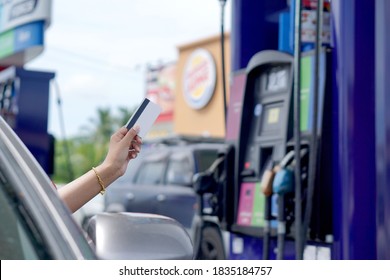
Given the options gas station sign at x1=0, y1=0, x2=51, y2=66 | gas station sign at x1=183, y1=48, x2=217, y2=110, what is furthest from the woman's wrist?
gas station sign at x1=183, y1=48, x2=217, y2=110

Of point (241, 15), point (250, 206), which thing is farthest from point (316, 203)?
point (241, 15)

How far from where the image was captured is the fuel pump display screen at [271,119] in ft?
17.7

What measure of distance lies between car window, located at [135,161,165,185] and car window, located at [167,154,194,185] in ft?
0.86

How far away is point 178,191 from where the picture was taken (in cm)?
1040

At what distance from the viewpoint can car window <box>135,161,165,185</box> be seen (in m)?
11.2

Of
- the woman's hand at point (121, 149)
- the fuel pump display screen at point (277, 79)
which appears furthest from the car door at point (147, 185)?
the woman's hand at point (121, 149)

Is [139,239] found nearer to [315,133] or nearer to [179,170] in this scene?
[315,133]

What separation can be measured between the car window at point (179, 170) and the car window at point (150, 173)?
0.26 metres

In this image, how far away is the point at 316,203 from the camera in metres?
4.62

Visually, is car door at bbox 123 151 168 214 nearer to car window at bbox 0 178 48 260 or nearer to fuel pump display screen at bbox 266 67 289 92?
fuel pump display screen at bbox 266 67 289 92

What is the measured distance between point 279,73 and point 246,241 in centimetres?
Result: 125

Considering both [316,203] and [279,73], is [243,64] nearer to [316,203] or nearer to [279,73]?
[279,73]

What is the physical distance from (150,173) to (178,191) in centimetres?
125

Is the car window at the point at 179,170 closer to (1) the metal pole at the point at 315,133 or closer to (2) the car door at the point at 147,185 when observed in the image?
(2) the car door at the point at 147,185
